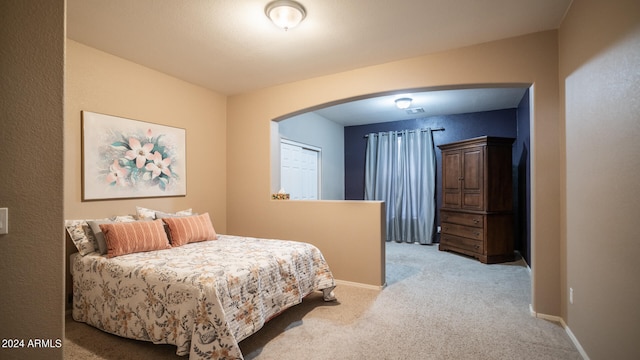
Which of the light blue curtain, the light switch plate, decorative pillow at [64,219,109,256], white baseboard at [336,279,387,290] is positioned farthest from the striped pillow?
the light blue curtain

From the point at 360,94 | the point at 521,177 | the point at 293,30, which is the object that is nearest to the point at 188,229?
the point at 293,30

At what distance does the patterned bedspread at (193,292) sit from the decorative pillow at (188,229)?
192mm

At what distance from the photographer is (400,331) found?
2342 millimetres

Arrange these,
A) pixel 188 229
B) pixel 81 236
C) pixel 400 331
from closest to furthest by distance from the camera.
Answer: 1. pixel 400 331
2. pixel 81 236
3. pixel 188 229

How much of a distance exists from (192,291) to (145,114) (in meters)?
2.41

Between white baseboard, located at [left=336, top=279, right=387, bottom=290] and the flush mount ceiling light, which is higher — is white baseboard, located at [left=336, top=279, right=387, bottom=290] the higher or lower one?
the lower one

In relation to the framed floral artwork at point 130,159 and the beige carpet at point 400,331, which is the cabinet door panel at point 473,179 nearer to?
the beige carpet at point 400,331

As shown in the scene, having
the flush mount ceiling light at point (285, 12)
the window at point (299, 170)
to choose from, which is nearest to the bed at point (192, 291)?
the flush mount ceiling light at point (285, 12)

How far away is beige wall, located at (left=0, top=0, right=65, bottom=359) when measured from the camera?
1107 mm

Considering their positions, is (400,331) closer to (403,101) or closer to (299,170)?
(403,101)

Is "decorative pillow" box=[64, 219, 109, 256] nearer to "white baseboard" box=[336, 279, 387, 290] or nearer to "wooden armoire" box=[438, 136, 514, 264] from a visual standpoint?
"white baseboard" box=[336, 279, 387, 290]

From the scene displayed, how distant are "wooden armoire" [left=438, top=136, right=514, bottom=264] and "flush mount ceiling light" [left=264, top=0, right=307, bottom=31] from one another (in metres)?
3.65

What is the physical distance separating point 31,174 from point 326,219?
2848 mm

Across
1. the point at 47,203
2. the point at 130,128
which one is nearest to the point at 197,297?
the point at 47,203
